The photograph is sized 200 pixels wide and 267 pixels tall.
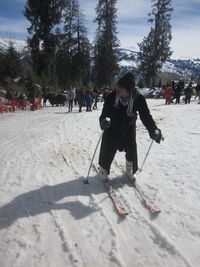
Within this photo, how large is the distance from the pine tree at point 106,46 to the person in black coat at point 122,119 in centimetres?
3229

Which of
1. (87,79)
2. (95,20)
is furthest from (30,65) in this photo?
(95,20)

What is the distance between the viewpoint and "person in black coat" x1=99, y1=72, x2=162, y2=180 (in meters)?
3.96

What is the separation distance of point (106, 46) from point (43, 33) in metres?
9.48

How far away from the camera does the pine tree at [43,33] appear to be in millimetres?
28859

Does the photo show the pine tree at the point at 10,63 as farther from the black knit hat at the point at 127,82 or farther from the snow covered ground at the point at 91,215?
the black knit hat at the point at 127,82

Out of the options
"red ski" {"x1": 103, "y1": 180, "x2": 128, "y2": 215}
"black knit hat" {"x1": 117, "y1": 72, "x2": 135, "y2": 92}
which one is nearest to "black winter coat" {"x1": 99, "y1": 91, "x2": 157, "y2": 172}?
"black knit hat" {"x1": 117, "y1": 72, "x2": 135, "y2": 92}

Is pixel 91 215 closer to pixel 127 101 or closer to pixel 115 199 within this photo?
pixel 115 199

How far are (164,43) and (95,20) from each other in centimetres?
1064

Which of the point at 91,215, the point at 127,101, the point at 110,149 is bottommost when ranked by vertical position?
the point at 91,215

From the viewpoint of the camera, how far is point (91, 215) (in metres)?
3.41

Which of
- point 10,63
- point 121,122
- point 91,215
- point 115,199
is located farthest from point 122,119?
point 10,63

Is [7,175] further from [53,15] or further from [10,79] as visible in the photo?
[53,15]

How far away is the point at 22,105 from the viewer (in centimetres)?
1856

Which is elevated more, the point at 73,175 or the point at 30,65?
the point at 30,65
